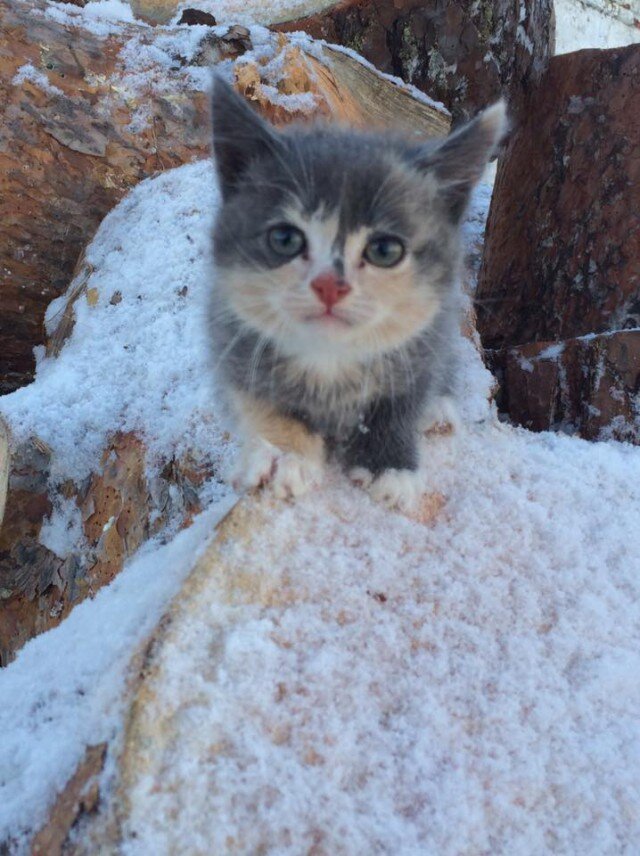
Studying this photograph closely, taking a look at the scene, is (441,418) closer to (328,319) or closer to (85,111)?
(328,319)

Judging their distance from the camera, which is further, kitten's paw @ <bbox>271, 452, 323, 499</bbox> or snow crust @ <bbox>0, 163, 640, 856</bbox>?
kitten's paw @ <bbox>271, 452, 323, 499</bbox>

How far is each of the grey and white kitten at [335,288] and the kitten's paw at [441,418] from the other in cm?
10

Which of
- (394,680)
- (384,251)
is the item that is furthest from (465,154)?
(394,680)

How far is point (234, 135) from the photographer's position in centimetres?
121

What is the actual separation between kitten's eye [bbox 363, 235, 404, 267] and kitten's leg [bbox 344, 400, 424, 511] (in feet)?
0.89

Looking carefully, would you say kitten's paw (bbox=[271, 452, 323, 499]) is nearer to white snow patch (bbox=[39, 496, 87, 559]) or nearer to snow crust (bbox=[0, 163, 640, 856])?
snow crust (bbox=[0, 163, 640, 856])

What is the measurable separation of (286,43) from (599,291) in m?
1.36

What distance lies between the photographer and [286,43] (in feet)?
7.88

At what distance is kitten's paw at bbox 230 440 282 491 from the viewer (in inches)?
43.6

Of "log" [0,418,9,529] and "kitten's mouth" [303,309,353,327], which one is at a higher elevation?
"kitten's mouth" [303,309,353,327]

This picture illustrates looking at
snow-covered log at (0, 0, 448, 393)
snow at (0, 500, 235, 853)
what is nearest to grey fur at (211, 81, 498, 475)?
snow at (0, 500, 235, 853)

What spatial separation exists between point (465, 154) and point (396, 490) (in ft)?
1.94

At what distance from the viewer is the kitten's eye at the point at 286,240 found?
1088mm

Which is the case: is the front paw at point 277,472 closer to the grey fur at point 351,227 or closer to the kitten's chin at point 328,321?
the grey fur at point 351,227
